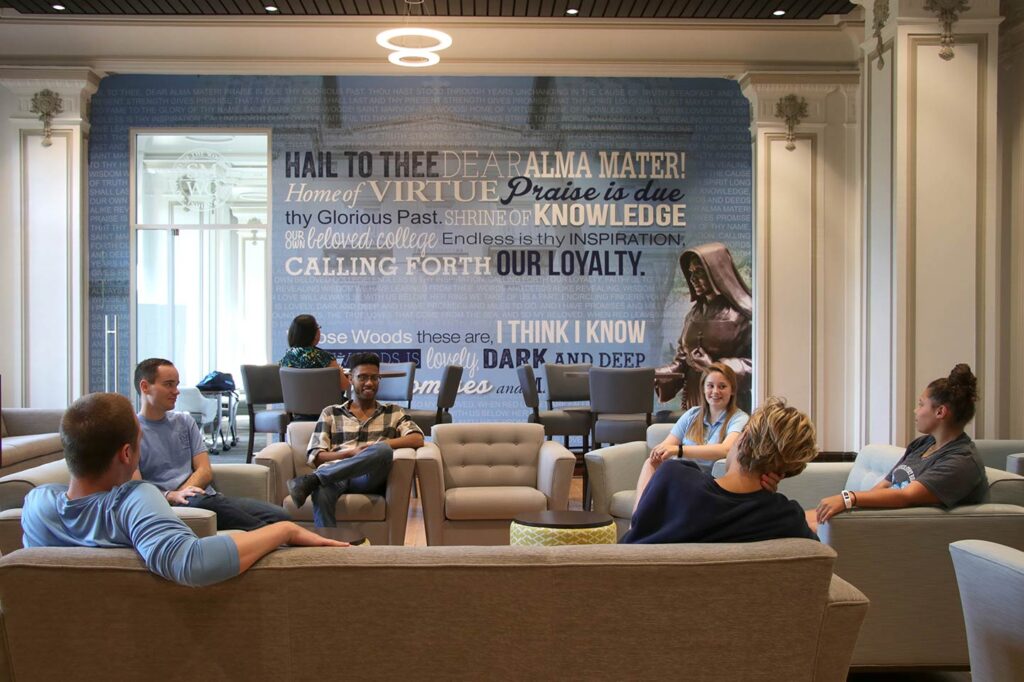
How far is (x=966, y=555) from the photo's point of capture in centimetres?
262

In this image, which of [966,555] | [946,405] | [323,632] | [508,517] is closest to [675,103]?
[508,517]

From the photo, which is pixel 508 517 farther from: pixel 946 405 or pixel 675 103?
pixel 675 103

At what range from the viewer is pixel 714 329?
10266mm

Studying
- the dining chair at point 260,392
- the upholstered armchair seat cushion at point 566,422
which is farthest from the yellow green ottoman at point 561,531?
the dining chair at point 260,392

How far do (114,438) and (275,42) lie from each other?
8128mm

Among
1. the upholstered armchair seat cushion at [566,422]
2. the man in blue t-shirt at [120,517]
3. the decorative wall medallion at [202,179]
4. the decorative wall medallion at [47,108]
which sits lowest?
the upholstered armchair seat cushion at [566,422]

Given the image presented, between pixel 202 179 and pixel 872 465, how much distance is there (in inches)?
322

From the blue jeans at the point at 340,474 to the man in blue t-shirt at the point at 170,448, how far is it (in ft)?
2.24

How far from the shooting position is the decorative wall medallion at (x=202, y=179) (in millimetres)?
10555

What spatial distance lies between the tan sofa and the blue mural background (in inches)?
314

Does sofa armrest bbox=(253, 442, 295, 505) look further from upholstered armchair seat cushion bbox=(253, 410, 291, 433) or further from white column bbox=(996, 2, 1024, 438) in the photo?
white column bbox=(996, 2, 1024, 438)

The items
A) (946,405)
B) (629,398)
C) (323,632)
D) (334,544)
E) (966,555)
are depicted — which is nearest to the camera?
Result: (323,632)

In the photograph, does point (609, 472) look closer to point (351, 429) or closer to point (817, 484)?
point (817, 484)

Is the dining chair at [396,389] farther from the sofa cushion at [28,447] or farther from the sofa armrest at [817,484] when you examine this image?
the sofa armrest at [817,484]
